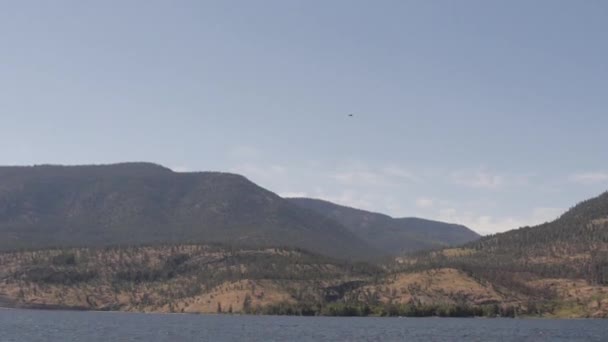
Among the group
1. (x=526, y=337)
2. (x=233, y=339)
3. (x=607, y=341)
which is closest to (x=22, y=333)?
(x=233, y=339)

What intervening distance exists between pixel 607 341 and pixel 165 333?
9284cm

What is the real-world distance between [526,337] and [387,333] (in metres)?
31.1

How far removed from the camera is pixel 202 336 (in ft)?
598

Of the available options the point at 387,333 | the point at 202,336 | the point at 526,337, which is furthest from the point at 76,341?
the point at 526,337

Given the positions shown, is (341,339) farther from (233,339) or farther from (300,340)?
(233,339)

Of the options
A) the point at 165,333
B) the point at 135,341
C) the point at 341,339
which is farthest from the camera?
the point at 165,333

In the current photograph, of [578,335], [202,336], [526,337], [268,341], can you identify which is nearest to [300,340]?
[268,341]

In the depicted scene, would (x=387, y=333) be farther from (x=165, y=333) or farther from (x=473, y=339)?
(x=165, y=333)

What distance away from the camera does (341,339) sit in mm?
175500

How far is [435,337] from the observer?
18575 centimetres

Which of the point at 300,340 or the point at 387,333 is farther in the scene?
the point at 387,333

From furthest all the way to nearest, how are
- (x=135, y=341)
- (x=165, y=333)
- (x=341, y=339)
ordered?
(x=165, y=333) < (x=341, y=339) < (x=135, y=341)

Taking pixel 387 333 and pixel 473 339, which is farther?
pixel 387 333

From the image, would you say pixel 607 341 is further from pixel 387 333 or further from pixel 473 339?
pixel 387 333
